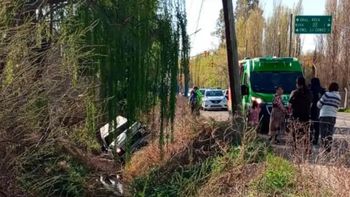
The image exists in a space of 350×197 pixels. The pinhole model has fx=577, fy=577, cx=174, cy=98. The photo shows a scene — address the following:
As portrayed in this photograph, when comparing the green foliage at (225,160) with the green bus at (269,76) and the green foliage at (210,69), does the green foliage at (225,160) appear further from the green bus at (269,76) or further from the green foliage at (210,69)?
the green bus at (269,76)

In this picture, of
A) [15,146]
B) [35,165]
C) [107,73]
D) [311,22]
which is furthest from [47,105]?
[311,22]

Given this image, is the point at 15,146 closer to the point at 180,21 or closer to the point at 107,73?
the point at 107,73

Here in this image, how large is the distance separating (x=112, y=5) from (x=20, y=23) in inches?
146

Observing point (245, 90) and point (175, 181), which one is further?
point (245, 90)

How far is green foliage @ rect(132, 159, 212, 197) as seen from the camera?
1028 cm

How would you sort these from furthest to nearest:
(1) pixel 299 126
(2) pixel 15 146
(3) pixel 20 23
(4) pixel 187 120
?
(4) pixel 187 120 → (1) pixel 299 126 → (3) pixel 20 23 → (2) pixel 15 146

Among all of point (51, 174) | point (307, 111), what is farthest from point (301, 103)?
point (51, 174)

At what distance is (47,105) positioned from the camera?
21.3 ft

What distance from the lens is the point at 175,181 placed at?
1084 centimetres

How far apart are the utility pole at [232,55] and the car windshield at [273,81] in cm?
535

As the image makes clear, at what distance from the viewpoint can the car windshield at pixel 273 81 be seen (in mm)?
19438

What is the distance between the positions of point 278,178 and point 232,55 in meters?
5.37

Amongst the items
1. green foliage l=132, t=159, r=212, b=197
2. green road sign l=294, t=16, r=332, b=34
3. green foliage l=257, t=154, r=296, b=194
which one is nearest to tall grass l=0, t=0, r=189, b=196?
green foliage l=132, t=159, r=212, b=197

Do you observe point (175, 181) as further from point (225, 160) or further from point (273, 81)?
point (273, 81)
